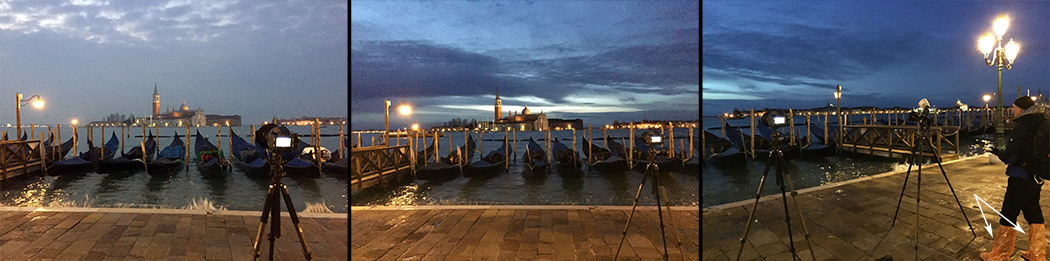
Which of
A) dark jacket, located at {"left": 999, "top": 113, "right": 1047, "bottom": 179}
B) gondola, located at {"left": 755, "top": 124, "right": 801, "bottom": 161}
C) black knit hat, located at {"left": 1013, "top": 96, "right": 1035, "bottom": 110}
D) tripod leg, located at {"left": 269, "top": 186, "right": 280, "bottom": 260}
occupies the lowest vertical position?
gondola, located at {"left": 755, "top": 124, "right": 801, "bottom": 161}

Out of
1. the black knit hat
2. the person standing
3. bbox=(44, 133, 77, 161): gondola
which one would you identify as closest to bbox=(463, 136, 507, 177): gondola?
bbox=(44, 133, 77, 161): gondola

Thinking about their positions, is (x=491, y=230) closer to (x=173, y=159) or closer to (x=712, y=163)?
(x=712, y=163)

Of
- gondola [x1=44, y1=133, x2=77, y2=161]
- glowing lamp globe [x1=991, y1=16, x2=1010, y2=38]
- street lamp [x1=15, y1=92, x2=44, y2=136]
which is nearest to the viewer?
glowing lamp globe [x1=991, y1=16, x2=1010, y2=38]

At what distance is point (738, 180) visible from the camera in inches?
421

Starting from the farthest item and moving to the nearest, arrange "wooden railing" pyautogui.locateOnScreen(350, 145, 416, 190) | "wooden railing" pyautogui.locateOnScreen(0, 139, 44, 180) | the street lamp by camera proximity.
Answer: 1. "wooden railing" pyautogui.locateOnScreen(350, 145, 416, 190)
2. "wooden railing" pyautogui.locateOnScreen(0, 139, 44, 180)
3. the street lamp

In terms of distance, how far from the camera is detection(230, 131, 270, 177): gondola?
12.9 meters

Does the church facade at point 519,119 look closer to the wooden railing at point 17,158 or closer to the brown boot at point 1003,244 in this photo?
the brown boot at point 1003,244

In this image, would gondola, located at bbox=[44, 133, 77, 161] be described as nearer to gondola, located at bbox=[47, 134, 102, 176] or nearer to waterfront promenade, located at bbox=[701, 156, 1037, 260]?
gondola, located at bbox=[47, 134, 102, 176]

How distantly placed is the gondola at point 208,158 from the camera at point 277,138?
1476 cm

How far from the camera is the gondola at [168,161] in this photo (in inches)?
520

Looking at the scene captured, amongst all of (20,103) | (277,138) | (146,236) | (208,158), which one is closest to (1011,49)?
(277,138)

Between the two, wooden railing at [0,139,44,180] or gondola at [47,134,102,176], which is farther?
gondola at [47,134,102,176]

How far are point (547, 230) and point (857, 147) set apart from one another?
963 centimetres

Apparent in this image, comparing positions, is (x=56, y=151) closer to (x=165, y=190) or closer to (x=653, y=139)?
(x=165, y=190)
